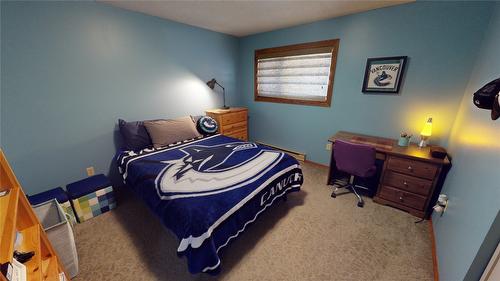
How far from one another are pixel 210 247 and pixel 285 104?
2.76 meters

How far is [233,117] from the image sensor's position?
3.49m

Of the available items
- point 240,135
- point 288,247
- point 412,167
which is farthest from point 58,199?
point 412,167

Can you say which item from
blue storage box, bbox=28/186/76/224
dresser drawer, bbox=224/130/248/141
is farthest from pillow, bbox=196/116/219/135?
blue storage box, bbox=28/186/76/224

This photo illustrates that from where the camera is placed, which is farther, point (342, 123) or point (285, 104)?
point (285, 104)

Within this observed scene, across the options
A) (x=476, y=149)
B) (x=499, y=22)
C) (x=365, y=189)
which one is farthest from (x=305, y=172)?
(x=499, y=22)

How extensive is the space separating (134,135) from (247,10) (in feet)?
7.09

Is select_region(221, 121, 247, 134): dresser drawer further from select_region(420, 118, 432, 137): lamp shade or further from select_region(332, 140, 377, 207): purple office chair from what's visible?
select_region(420, 118, 432, 137): lamp shade

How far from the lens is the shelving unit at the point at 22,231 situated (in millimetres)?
754

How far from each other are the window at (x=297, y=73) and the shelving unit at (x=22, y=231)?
322 centimetres

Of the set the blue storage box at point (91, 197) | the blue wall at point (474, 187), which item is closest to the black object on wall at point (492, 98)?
the blue wall at point (474, 187)

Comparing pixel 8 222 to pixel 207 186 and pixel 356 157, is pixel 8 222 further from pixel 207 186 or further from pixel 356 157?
pixel 356 157

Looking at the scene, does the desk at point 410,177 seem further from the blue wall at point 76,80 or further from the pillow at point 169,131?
the blue wall at point 76,80

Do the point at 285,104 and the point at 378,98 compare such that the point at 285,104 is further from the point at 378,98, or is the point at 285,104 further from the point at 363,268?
the point at 363,268

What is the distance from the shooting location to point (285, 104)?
135 inches
